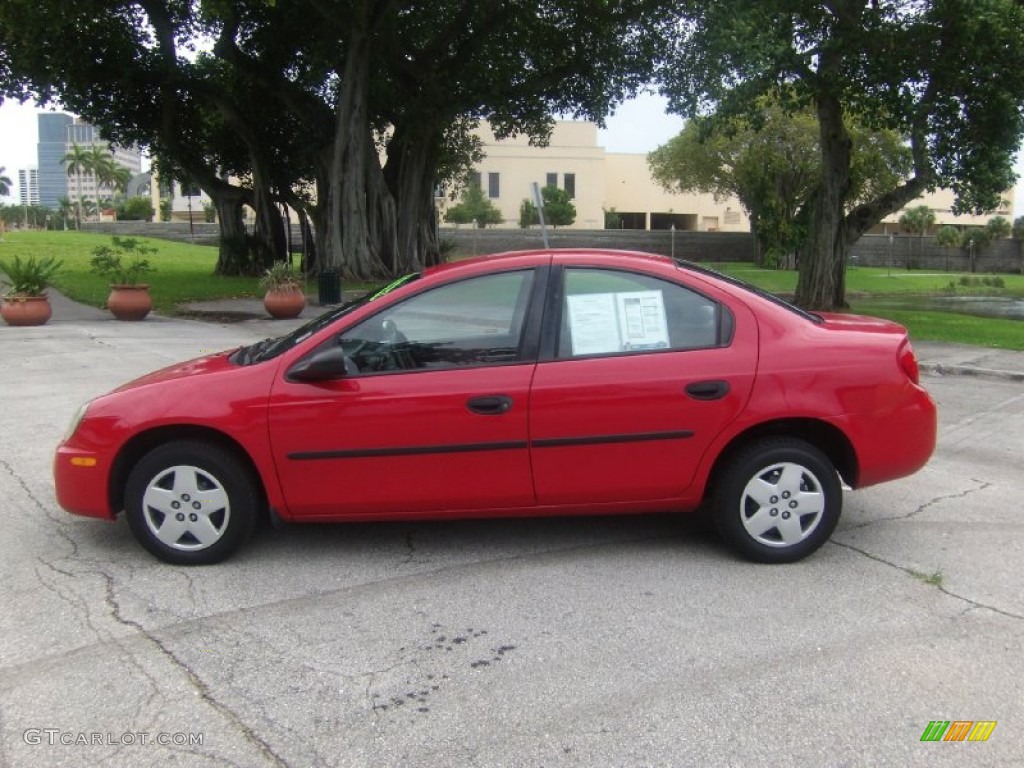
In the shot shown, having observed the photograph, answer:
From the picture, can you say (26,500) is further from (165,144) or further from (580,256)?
(165,144)

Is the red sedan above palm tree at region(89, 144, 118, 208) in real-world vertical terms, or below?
below

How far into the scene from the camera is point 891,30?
15.1 meters

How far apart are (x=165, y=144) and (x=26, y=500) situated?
24.7 m

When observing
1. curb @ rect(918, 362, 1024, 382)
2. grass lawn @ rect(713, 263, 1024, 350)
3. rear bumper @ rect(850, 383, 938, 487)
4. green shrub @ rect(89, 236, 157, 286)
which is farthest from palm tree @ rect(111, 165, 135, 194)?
rear bumper @ rect(850, 383, 938, 487)

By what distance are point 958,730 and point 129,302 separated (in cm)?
1560

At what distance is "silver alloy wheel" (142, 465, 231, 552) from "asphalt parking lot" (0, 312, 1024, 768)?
0.18 m

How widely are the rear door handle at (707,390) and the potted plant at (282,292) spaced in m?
13.2

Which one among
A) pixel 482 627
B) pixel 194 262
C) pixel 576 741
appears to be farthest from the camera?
pixel 194 262

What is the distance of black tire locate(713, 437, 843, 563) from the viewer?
4293 mm

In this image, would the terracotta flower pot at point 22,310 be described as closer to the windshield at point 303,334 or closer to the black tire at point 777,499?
the windshield at point 303,334

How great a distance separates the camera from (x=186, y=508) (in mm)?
4262

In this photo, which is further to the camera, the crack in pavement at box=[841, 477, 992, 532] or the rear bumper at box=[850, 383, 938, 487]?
the crack in pavement at box=[841, 477, 992, 532]

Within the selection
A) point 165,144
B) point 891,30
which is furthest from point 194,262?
point 891,30

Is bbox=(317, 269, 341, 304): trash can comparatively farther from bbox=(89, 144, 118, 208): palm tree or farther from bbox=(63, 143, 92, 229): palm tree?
bbox=(89, 144, 118, 208): palm tree
